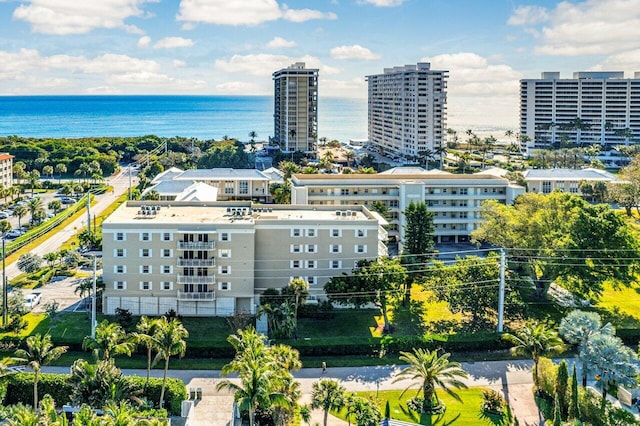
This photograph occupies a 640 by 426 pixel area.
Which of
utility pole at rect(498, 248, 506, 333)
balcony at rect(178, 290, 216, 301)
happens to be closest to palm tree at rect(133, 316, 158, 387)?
balcony at rect(178, 290, 216, 301)

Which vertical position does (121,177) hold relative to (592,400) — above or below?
above

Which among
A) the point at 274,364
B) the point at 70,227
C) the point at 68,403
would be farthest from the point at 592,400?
the point at 70,227

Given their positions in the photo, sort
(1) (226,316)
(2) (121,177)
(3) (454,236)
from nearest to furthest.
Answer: (1) (226,316)
(3) (454,236)
(2) (121,177)

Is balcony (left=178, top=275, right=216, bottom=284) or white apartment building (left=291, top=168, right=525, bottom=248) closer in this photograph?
balcony (left=178, top=275, right=216, bottom=284)

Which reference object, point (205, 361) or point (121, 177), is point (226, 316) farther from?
point (121, 177)

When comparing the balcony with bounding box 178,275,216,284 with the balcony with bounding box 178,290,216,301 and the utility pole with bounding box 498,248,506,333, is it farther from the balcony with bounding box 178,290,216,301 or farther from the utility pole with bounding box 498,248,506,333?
the utility pole with bounding box 498,248,506,333

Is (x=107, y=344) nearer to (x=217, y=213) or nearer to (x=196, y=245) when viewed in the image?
(x=196, y=245)

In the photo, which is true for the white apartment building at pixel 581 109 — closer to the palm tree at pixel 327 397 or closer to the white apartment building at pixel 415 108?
the white apartment building at pixel 415 108
